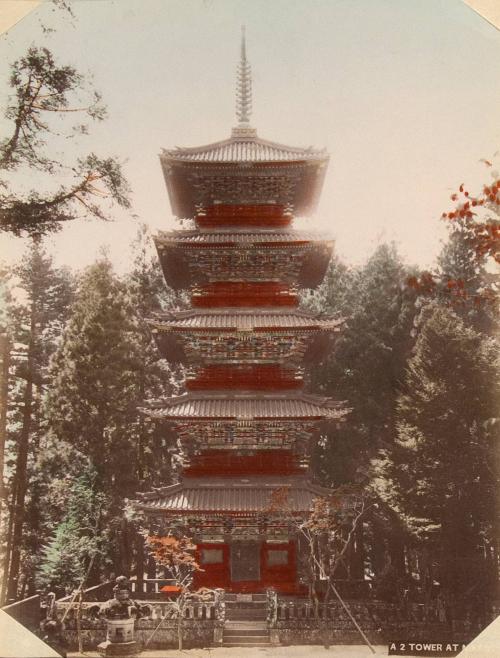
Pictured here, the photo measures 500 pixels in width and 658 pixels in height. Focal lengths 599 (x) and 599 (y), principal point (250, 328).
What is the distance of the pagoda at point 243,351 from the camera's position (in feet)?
53.8

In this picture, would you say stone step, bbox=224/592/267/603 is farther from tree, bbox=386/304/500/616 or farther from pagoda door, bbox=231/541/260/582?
tree, bbox=386/304/500/616

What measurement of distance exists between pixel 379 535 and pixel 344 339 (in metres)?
7.36

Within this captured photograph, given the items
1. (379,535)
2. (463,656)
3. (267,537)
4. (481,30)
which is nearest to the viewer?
(463,656)

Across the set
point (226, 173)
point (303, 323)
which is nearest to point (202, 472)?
point (303, 323)

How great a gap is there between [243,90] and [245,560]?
14190mm

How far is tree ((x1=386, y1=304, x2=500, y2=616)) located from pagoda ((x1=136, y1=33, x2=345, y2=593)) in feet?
10.5

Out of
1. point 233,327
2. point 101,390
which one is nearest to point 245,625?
point 233,327

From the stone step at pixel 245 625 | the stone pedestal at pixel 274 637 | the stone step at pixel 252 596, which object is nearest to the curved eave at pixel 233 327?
the stone step at pixel 252 596

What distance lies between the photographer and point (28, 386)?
2042cm

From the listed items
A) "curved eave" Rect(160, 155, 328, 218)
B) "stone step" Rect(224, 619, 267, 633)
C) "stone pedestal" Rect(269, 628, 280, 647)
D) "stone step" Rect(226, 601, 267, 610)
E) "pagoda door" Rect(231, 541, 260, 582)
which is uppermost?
"curved eave" Rect(160, 155, 328, 218)

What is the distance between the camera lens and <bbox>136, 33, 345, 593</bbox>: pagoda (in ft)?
53.8

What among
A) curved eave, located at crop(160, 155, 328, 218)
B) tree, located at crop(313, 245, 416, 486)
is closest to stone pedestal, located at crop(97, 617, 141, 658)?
tree, located at crop(313, 245, 416, 486)

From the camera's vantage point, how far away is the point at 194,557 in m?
16.5

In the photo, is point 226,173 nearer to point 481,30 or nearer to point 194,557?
point 481,30
